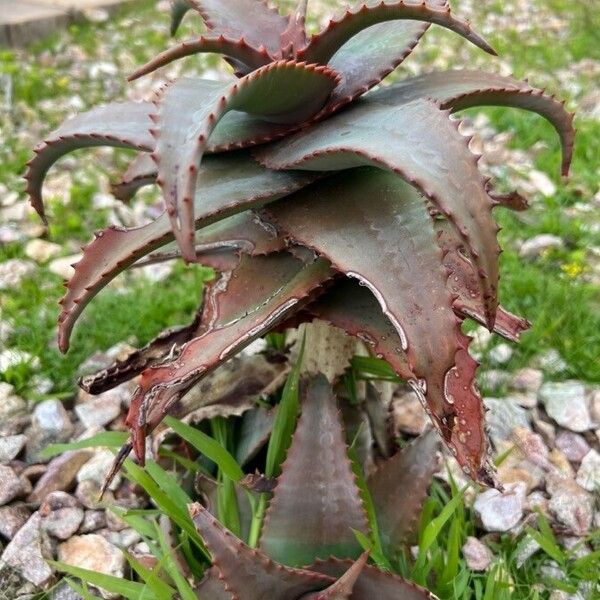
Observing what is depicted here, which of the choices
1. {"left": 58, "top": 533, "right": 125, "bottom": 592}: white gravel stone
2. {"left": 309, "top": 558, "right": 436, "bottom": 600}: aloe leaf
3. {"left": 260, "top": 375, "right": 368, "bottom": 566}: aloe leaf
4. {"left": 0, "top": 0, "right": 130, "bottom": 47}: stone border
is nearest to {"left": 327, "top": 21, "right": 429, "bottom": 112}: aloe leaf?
{"left": 260, "top": 375, "right": 368, "bottom": 566}: aloe leaf

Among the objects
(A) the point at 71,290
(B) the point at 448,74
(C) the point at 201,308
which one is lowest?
(C) the point at 201,308

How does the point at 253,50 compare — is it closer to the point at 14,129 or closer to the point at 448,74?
the point at 448,74

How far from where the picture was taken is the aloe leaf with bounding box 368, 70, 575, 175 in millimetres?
1042

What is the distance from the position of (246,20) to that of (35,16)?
→ 2.66m

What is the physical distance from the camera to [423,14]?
87 centimetres

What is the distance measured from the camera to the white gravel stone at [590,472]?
1489 millimetres

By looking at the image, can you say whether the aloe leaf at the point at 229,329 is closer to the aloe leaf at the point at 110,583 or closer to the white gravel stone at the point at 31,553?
the aloe leaf at the point at 110,583

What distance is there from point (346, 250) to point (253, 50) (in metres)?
0.27

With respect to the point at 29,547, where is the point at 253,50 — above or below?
above

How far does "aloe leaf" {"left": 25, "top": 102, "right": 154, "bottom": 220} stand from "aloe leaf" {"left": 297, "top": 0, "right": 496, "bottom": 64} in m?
0.26

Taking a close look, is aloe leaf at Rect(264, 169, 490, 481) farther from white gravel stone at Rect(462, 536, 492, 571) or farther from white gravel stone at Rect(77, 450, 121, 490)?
white gravel stone at Rect(77, 450, 121, 490)

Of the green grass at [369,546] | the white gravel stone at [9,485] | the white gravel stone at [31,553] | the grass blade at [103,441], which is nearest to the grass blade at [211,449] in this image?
the green grass at [369,546]

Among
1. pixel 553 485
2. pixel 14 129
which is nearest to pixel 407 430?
pixel 553 485

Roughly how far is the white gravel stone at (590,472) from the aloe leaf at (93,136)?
1.05 m
